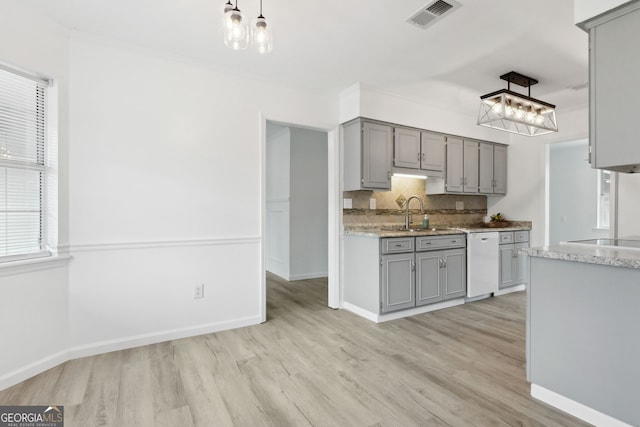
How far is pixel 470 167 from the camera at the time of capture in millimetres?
4754

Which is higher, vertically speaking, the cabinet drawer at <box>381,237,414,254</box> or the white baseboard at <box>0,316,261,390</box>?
the cabinet drawer at <box>381,237,414,254</box>

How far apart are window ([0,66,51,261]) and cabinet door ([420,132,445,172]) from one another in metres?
3.86

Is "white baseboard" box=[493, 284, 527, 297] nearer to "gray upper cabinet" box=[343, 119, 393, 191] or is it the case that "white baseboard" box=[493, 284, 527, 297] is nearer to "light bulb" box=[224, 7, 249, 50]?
"gray upper cabinet" box=[343, 119, 393, 191]

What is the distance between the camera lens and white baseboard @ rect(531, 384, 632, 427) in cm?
172

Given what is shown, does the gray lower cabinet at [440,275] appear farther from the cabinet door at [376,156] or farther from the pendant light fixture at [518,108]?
the pendant light fixture at [518,108]

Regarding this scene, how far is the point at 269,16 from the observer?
7.75ft

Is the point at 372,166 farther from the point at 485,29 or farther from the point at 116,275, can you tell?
the point at 116,275

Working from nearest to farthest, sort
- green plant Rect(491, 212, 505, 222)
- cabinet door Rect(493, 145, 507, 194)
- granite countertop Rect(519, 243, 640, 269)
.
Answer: granite countertop Rect(519, 243, 640, 269)
cabinet door Rect(493, 145, 507, 194)
green plant Rect(491, 212, 505, 222)

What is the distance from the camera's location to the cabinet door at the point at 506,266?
447 centimetres

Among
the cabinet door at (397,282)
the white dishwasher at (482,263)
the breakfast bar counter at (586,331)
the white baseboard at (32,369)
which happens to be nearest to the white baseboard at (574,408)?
the breakfast bar counter at (586,331)

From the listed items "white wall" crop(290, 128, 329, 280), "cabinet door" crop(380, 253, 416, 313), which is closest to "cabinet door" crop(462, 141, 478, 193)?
"cabinet door" crop(380, 253, 416, 313)

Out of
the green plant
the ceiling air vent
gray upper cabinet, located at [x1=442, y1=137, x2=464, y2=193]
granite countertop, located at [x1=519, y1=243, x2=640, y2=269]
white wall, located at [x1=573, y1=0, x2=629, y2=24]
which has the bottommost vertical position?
granite countertop, located at [x1=519, y1=243, x2=640, y2=269]

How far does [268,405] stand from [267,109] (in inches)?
108

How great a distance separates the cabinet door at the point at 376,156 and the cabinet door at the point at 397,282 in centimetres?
90
